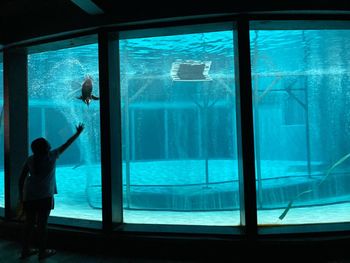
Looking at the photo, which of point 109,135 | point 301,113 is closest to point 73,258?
point 109,135

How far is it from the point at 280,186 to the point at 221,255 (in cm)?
185

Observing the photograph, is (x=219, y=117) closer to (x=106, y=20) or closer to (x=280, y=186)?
(x=280, y=186)

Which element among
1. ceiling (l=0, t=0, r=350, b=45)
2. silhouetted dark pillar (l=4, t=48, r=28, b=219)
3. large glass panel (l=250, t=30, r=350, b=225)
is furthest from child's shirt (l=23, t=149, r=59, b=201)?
large glass panel (l=250, t=30, r=350, b=225)

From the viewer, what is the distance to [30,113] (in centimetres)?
432

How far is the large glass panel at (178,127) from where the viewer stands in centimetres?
414

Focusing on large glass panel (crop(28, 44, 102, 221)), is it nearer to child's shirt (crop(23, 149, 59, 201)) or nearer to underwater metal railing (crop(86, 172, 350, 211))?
underwater metal railing (crop(86, 172, 350, 211))

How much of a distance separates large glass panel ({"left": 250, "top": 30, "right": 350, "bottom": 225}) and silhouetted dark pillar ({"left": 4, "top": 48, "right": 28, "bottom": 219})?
10.3 ft

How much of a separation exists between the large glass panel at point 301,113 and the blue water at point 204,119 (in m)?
0.01

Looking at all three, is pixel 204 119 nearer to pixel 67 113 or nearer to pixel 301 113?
pixel 301 113

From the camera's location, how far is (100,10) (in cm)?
331

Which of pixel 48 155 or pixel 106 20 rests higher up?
pixel 106 20

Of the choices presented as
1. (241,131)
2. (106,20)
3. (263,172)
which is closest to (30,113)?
(106,20)

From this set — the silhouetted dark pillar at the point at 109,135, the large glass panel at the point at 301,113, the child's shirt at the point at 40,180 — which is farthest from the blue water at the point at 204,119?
the child's shirt at the point at 40,180

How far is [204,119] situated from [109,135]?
1744 mm
